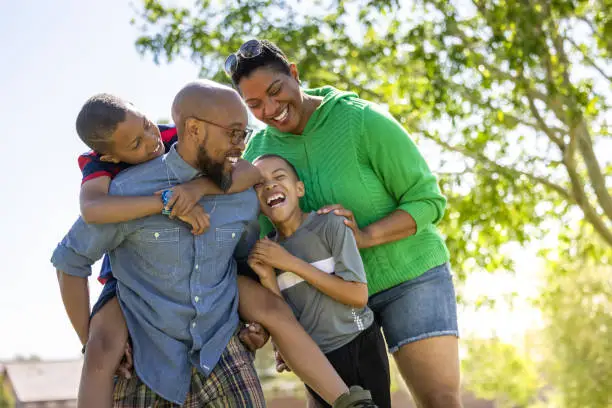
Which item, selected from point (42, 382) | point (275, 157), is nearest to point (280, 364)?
point (275, 157)

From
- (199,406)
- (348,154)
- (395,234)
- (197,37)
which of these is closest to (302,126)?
(348,154)

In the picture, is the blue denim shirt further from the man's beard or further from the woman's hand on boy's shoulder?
the woman's hand on boy's shoulder

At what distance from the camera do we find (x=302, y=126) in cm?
423

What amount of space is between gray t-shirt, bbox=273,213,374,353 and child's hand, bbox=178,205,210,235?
54 centimetres

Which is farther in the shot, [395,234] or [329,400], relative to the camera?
[395,234]

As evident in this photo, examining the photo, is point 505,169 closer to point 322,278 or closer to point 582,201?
point 582,201

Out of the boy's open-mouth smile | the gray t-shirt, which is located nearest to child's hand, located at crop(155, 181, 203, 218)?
the boy's open-mouth smile

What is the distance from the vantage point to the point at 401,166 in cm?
409

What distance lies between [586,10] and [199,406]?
1116 centimetres

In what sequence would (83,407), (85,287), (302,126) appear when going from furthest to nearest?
(302,126), (85,287), (83,407)

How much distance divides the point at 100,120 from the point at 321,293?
1.12 meters

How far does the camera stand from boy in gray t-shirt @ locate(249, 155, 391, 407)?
374cm

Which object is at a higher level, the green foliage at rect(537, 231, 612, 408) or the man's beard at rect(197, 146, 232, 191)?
the man's beard at rect(197, 146, 232, 191)

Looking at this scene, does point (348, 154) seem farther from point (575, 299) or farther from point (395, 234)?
point (575, 299)
